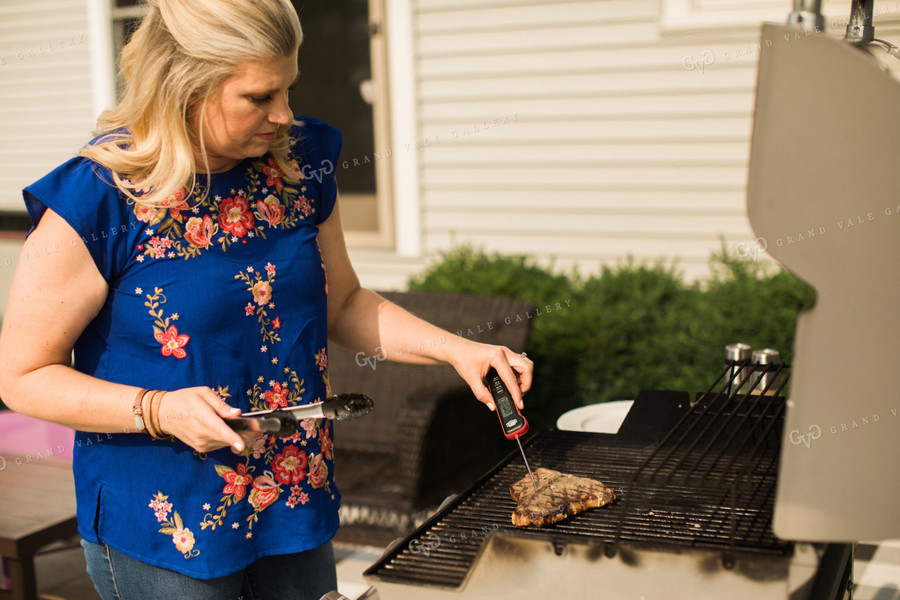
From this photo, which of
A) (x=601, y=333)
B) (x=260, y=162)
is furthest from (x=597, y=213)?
(x=260, y=162)

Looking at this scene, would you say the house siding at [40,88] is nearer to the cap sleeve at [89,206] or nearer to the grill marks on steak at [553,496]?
the cap sleeve at [89,206]

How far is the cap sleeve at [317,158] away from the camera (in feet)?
6.44

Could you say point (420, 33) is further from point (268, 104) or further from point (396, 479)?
point (268, 104)

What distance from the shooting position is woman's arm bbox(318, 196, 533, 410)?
1918mm

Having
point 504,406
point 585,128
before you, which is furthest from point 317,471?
point 585,128

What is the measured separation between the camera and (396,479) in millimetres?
3748

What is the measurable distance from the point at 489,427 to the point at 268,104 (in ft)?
8.66

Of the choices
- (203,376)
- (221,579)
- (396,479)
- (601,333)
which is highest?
(203,376)

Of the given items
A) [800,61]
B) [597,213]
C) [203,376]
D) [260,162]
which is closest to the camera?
[800,61]

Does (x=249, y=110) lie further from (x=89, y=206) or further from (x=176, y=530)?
(x=176, y=530)

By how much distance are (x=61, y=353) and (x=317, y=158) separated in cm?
72

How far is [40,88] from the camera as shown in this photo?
7.03 meters

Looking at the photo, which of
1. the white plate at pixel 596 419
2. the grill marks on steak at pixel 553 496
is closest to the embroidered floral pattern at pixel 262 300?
the grill marks on steak at pixel 553 496

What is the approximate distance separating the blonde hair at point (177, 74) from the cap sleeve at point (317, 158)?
304 millimetres
